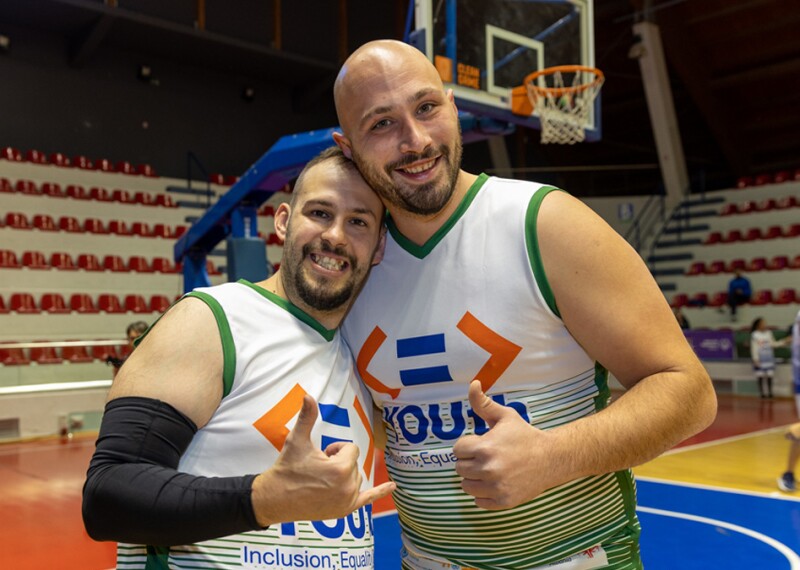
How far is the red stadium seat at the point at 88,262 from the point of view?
40.6ft

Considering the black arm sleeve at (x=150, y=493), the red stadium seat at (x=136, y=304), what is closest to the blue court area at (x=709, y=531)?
the black arm sleeve at (x=150, y=493)

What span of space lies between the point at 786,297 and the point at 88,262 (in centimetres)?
1267

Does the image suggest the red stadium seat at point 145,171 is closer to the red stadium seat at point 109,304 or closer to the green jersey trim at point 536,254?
the red stadium seat at point 109,304

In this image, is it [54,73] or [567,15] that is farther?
[54,73]

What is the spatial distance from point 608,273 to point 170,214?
13755mm

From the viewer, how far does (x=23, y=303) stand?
11172 mm

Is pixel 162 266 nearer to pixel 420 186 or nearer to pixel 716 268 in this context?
pixel 716 268

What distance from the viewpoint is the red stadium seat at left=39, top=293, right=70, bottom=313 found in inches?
446

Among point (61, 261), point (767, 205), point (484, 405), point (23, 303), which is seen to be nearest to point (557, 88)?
point (484, 405)

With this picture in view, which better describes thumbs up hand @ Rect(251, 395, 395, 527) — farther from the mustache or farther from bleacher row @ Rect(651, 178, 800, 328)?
bleacher row @ Rect(651, 178, 800, 328)

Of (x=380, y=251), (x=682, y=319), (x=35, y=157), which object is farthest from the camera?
(x=682, y=319)

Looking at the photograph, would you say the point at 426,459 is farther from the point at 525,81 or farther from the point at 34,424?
the point at 34,424

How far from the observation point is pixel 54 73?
14.5 metres

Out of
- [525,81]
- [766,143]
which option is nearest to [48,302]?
[525,81]
